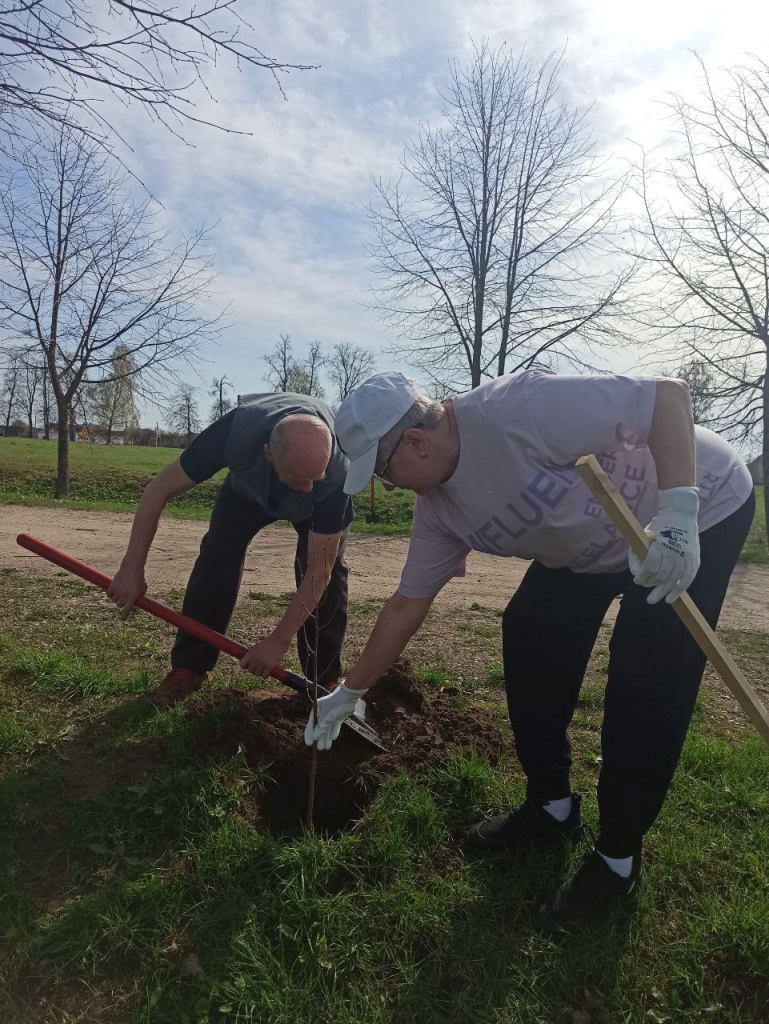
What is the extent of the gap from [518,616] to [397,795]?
0.89 metres

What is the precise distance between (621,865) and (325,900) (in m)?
0.96

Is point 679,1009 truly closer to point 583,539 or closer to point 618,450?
point 583,539

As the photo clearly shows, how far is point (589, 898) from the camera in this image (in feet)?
7.13

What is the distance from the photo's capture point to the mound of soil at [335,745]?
276 cm

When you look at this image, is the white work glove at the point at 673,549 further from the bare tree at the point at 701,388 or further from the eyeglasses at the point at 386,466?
the bare tree at the point at 701,388

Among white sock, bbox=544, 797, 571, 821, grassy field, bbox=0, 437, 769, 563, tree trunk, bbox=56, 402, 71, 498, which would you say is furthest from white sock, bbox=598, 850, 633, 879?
tree trunk, bbox=56, 402, 71, 498

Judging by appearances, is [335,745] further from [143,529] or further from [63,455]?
[63,455]

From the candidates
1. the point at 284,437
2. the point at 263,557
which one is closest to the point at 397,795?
the point at 284,437

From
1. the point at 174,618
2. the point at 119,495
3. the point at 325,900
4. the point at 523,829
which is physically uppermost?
the point at 174,618

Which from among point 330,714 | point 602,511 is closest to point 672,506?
point 602,511

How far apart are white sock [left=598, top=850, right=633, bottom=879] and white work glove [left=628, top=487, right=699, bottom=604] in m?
0.95

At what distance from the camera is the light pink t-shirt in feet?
6.17

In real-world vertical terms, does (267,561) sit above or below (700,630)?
below

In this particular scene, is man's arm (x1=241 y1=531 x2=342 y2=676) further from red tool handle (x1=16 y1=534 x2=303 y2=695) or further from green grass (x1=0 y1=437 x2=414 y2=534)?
green grass (x1=0 y1=437 x2=414 y2=534)
